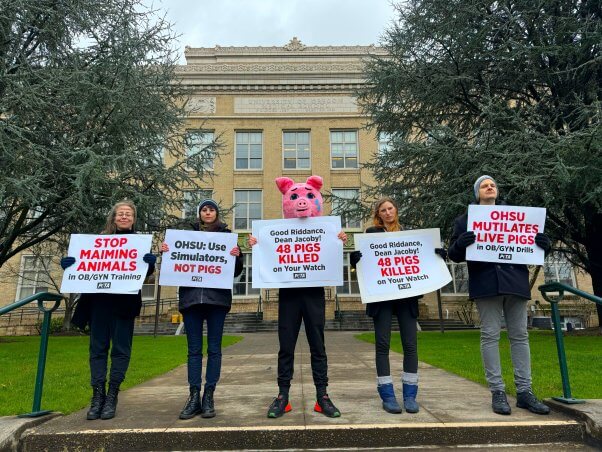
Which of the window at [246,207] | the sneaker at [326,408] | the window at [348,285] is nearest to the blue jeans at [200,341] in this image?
the sneaker at [326,408]

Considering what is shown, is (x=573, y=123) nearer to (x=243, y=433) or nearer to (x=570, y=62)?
Result: (x=570, y=62)

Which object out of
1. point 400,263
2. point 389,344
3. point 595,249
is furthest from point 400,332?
point 595,249

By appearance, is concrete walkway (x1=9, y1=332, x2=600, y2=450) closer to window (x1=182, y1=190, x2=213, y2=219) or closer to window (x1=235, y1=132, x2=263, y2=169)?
window (x1=182, y1=190, x2=213, y2=219)

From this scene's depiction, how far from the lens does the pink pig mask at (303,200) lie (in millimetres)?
Answer: 4613

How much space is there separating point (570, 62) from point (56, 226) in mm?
15827

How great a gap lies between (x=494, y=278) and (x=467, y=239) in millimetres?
446

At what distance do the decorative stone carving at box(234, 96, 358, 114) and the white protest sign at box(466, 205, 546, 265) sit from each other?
2843 centimetres

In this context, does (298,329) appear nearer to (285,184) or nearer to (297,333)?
(297,333)

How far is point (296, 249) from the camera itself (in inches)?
180

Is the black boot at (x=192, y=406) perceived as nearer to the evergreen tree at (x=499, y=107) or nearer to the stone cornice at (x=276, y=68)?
the evergreen tree at (x=499, y=107)

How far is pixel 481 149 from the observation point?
11.7 metres

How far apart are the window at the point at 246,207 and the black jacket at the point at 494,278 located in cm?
2636

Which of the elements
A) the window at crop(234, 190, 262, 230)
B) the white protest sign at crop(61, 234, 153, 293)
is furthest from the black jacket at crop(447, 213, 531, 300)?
the window at crop(234, 190, 262, 230)

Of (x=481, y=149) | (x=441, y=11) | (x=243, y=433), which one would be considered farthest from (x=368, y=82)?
(x=243, y=433)
